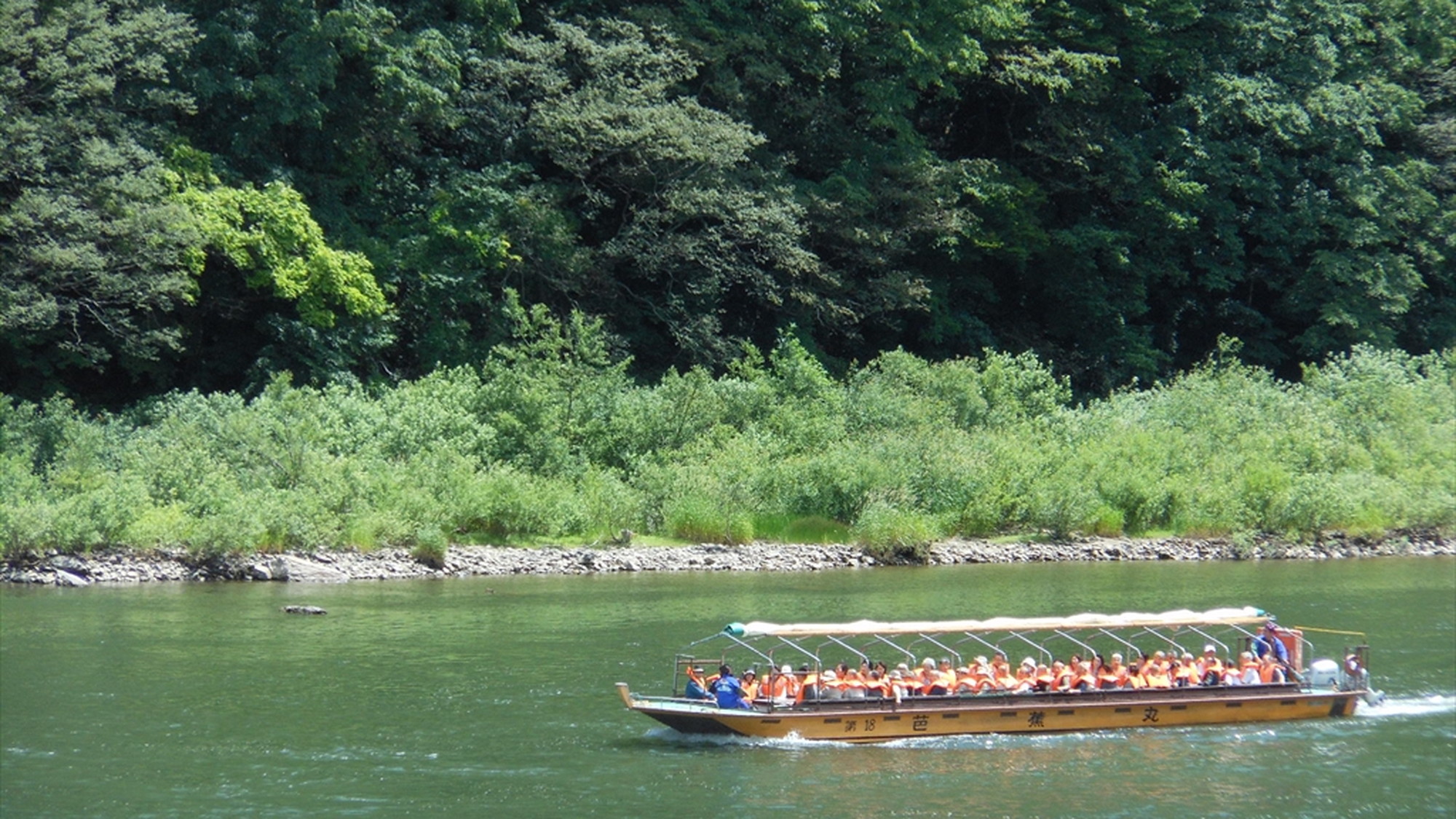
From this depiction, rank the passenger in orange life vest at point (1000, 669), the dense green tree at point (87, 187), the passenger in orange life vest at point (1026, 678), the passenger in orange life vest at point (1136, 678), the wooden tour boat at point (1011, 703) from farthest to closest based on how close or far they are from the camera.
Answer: the dense green tree at point (87, 187) → the passenger in orange life vest at point (1136, 678) → the passenger in orange life vest at point (1000, 669) → the passenger in orange life vest at point (1026, 678) → the wooden tour boat at point (1011, 703)

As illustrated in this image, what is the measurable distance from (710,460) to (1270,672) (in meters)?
22.1

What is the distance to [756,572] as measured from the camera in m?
43.9

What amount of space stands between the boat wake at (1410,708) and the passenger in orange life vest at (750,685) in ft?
36.8

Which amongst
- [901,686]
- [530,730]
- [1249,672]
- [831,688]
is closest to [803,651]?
[831,688]

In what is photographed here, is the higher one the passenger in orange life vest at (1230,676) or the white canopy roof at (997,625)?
the white canopy roof at (997,625)

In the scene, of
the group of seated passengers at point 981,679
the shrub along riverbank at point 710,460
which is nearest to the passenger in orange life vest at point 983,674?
the group of seated passengers at point 981,679

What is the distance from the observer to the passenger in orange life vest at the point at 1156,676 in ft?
95.5

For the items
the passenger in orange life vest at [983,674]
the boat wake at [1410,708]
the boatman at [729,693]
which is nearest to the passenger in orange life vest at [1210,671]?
the boat wake at [1410,708]

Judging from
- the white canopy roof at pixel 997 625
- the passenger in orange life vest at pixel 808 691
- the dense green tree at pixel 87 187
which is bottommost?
the passenger in orange life vest at pixel 808 691

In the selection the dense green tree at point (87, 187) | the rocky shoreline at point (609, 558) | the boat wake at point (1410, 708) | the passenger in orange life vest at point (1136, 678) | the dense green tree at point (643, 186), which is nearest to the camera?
the passenger in orange life vest at point (1136, 678)

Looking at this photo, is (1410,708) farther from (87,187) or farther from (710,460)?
(87,187)

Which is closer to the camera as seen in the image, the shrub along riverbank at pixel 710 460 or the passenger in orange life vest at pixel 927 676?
the passenger in orange life vest at pixel 927 676

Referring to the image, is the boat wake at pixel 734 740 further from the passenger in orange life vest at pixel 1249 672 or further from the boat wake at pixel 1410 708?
the boat wake at pixel 1410 708

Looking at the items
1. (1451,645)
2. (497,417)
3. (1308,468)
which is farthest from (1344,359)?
(497,417)
